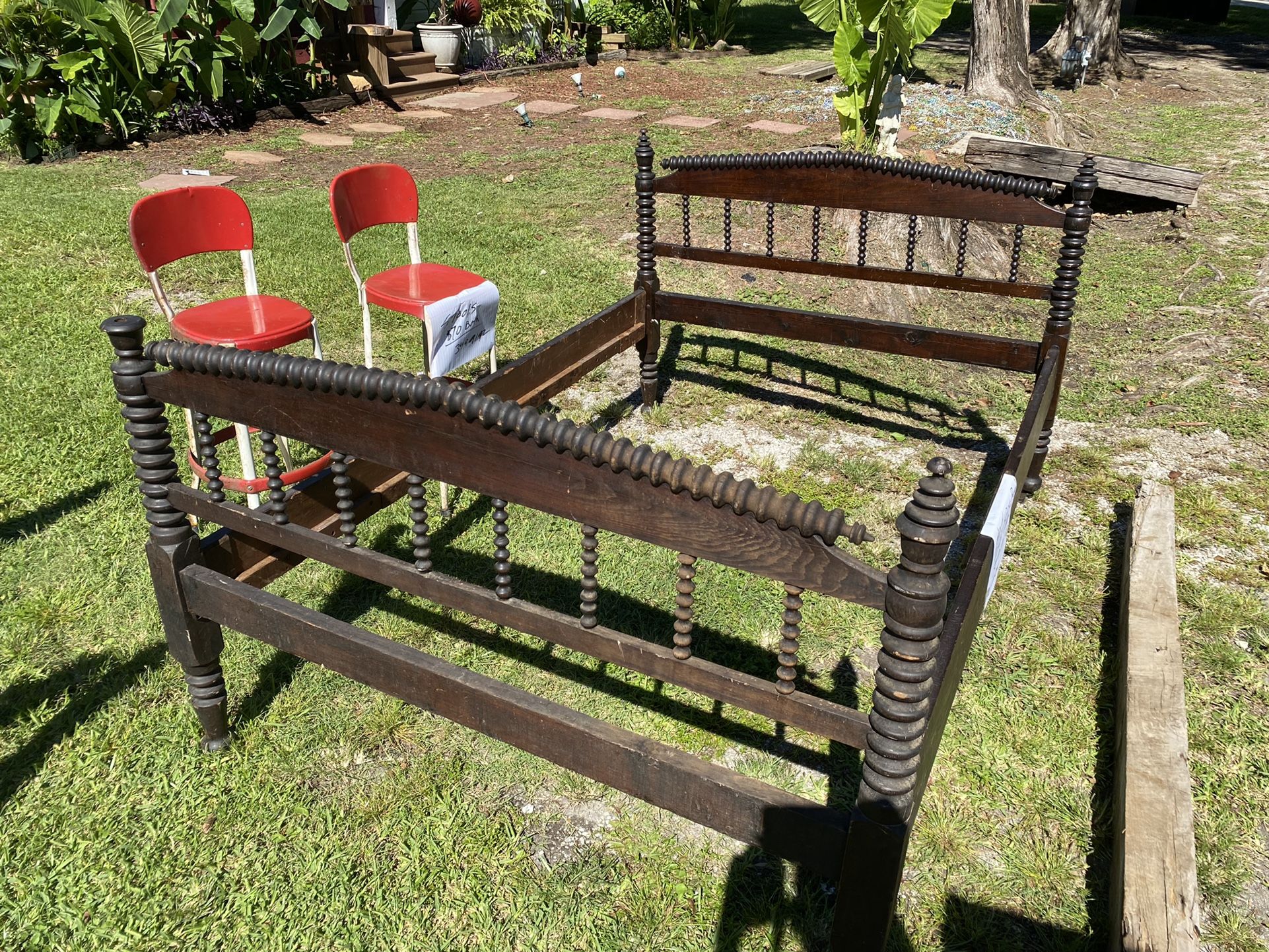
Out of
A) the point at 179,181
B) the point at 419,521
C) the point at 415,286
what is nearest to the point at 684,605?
the point at 419,521

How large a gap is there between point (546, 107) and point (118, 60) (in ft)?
15.5

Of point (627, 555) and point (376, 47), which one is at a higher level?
point (376, 47)

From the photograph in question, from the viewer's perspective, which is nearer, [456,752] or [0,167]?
[456,752]

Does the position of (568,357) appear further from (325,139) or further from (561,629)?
(325,139)

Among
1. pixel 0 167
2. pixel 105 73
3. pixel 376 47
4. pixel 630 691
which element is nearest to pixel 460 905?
pixel 630 691

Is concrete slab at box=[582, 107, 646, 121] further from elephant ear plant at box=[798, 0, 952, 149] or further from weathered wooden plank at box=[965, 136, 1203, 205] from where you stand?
weathered wooden plank at box=[965, 136, 1203, 205]

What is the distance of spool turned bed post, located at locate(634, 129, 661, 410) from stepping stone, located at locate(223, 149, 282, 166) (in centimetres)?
556

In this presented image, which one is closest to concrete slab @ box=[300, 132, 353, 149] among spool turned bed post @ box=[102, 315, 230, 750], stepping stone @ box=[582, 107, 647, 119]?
stepping stone @ box=[582, 107, 647, 119]

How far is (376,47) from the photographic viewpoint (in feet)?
36.8

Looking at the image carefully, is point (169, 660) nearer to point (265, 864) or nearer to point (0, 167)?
point (265, 864)

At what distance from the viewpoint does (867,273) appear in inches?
175

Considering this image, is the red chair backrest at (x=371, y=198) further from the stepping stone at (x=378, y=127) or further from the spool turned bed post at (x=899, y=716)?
the stepping stone at (x=378, y=127)

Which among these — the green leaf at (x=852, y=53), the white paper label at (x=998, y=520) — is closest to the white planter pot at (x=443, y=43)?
the green leaf at (x=852, y=53)

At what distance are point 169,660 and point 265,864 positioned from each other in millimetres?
1027
